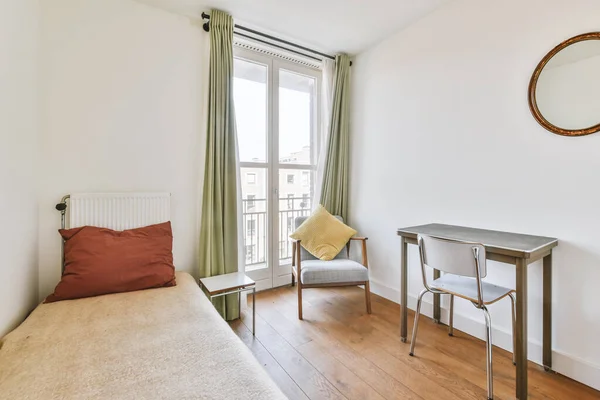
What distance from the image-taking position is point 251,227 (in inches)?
118

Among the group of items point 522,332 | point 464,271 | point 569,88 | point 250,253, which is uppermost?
point 569,88

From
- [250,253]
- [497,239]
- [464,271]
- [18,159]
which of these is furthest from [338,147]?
[18,159]

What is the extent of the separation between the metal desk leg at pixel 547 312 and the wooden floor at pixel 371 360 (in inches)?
3.8

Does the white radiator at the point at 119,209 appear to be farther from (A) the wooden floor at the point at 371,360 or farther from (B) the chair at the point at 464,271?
(B) the chair at the point at 464,271

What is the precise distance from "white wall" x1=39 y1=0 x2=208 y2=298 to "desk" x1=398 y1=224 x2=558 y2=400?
6.27 ft

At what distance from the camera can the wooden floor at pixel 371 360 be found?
1.56 m

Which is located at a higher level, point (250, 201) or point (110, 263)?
point (250, 201)

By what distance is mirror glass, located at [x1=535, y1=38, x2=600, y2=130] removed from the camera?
5.19 feet

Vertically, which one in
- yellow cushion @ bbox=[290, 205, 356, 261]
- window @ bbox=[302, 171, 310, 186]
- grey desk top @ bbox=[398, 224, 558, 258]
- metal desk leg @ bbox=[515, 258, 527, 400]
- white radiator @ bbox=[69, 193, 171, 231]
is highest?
window @ bbox=[302, 171, 310, 186]

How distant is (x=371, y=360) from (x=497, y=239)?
1114mm

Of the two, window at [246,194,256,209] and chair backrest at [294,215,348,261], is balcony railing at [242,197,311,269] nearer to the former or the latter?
window at [246,194,256,209]

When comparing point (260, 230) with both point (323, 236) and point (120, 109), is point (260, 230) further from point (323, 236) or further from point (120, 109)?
point (120, 109)

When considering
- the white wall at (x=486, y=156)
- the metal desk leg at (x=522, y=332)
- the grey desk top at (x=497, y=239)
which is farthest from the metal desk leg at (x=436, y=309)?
the metal desk leg at (x=522, y=332)

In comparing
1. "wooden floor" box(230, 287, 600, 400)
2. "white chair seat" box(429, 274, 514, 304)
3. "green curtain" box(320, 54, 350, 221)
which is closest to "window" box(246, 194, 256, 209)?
"green curtain" box(320, 54, 350, 221)
